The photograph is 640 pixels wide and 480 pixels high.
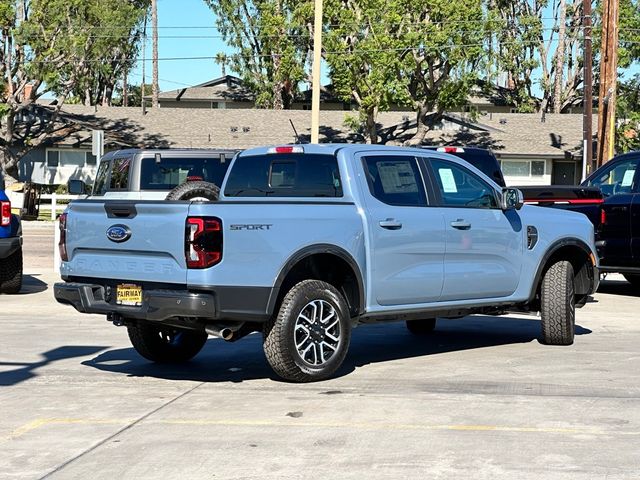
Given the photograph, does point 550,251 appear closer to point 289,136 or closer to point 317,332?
point 317,332

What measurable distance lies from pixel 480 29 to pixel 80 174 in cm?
2135

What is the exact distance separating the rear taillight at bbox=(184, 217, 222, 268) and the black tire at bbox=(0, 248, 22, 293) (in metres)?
8.05

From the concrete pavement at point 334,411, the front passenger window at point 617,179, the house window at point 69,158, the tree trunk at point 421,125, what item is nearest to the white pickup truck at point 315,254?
the concrete pavement at point 334,411

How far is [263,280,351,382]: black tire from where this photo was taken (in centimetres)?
855

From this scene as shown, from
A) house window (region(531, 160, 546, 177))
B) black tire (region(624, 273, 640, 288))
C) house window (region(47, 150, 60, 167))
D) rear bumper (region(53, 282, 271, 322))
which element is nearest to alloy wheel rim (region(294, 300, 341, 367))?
rear bumper (region(53, 282, 271, 322))

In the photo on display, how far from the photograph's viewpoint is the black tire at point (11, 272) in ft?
51.2

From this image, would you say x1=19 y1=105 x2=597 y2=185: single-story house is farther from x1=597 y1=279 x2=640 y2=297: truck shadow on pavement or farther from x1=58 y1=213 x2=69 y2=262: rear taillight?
x1=58 y1=213 x2=69 y2=262: rear taillight

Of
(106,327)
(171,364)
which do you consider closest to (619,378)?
(171,364)

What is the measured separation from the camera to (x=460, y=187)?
10.3 meters

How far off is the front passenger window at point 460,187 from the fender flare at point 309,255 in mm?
1355

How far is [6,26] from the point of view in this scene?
45125 millimetres

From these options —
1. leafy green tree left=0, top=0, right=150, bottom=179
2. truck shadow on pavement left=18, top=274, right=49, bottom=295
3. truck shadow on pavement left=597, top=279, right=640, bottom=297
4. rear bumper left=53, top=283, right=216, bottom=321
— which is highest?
leafy green tree left=0, top=0, right=150, bottom=179

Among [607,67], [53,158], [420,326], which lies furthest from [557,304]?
[53,158]

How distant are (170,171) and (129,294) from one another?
22.2 feet
